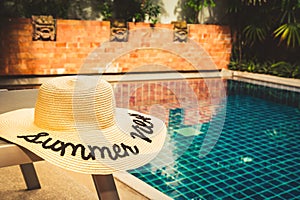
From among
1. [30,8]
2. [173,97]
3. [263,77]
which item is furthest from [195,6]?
[30,8]

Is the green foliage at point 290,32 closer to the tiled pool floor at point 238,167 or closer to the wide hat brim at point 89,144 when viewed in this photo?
the tiled pool floor at point 238,167

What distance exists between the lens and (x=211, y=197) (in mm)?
2373

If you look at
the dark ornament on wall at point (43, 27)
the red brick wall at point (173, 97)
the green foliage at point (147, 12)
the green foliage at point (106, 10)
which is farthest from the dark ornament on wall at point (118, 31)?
the dark ornament on wall at point (43, 27)

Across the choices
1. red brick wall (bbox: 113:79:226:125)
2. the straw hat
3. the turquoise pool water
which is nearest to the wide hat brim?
the straw hat

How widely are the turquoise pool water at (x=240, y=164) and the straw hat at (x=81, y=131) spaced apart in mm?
1177

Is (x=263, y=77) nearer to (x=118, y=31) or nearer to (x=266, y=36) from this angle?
(x=266, y=36)

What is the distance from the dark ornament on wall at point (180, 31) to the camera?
7.96m

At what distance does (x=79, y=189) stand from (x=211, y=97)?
4295mm

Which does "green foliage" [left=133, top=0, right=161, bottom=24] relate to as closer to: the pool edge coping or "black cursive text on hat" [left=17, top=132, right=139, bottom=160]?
the pool edge coping

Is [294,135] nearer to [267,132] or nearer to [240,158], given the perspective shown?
[267,132]

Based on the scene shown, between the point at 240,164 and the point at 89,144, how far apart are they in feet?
6.87

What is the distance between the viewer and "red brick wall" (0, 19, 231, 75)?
6.28 meters

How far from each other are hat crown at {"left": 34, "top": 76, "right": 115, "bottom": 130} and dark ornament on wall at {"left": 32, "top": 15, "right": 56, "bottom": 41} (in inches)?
218

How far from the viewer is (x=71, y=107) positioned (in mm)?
1286
